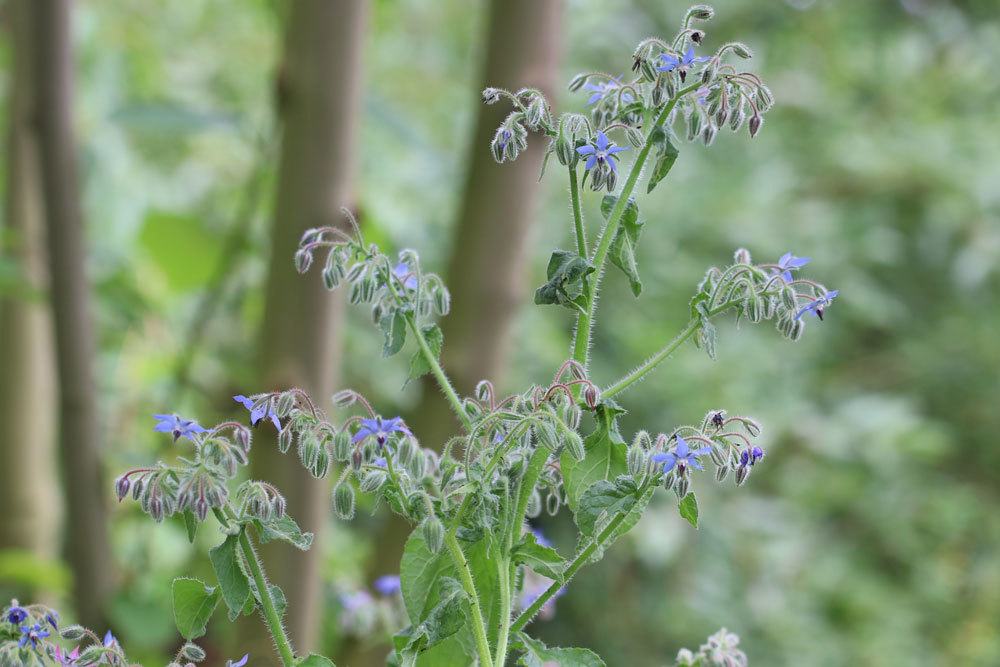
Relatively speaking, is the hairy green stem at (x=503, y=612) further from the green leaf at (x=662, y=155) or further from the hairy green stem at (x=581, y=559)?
the green leaf at (x=662, y=155)

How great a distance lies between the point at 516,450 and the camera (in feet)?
1.53

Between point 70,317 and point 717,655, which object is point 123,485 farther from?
point 70,317

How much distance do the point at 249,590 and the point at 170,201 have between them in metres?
1.93

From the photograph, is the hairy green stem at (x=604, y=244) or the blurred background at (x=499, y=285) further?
the blurred background at (x=499, y=285)

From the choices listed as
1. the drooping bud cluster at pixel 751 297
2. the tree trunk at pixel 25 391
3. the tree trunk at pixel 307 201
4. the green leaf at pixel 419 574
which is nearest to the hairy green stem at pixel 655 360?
the drooping bud cluster at pixel 751 297

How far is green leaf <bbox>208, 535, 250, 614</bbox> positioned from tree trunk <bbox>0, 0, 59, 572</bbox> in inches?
47.5

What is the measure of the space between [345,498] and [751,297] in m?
0.20

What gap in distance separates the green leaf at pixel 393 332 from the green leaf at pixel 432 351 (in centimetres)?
2

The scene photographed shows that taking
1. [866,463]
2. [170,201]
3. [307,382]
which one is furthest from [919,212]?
[307,382]

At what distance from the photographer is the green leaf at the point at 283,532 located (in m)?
0.45

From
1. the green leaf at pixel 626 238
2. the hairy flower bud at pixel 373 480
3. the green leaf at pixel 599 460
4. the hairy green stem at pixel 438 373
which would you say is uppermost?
the green leaf at pixel 626 238

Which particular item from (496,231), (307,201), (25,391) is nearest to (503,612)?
(307,201)

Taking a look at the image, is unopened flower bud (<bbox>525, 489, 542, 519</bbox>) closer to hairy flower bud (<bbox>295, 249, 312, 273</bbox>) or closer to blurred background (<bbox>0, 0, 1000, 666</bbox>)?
A: hairy flower bud (<bbox>295, 249, 312, 273</bbox>)

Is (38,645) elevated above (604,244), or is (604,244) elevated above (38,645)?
(604,244)
